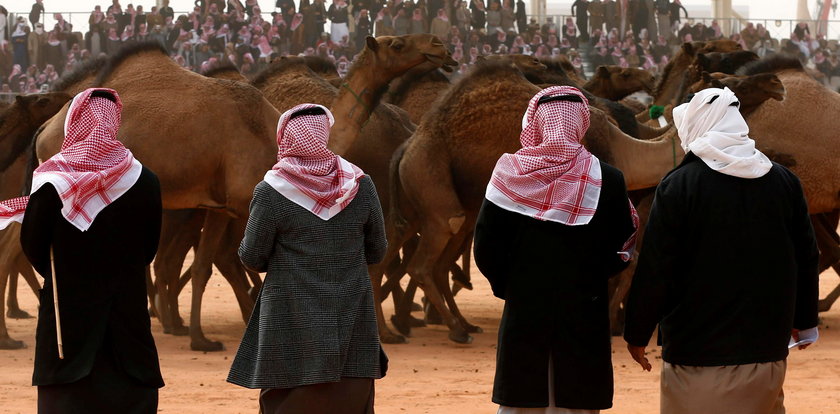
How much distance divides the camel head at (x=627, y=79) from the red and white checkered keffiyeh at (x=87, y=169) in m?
10.1

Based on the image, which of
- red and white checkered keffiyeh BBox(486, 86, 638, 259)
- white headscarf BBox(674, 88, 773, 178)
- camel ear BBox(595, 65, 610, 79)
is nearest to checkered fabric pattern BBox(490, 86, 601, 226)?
red and white checkered keffiyeh BBox(486, 86, 638, 259)

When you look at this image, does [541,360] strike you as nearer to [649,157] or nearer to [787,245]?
[787,245]

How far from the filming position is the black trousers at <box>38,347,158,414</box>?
5.16 metres

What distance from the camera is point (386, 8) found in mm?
31359

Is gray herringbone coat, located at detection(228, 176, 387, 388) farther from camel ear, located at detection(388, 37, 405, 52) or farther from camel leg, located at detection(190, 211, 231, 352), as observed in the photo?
camel ear, located at detection(388, 37, 405, 52)

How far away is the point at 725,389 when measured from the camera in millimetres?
4926

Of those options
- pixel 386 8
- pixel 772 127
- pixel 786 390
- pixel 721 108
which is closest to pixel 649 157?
pixel 772 127

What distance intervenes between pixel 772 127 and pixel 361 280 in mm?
7223

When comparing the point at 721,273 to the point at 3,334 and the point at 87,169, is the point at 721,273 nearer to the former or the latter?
the point at 87,169

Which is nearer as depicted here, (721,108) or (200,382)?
(721,108)

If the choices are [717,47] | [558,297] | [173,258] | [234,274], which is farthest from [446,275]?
[558,297]

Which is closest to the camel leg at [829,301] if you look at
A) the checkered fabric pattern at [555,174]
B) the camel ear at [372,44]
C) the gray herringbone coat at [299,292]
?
the camel ear at [372,44]

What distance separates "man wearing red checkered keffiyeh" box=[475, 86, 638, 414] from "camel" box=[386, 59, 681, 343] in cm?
574

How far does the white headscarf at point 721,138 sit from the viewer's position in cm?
494
